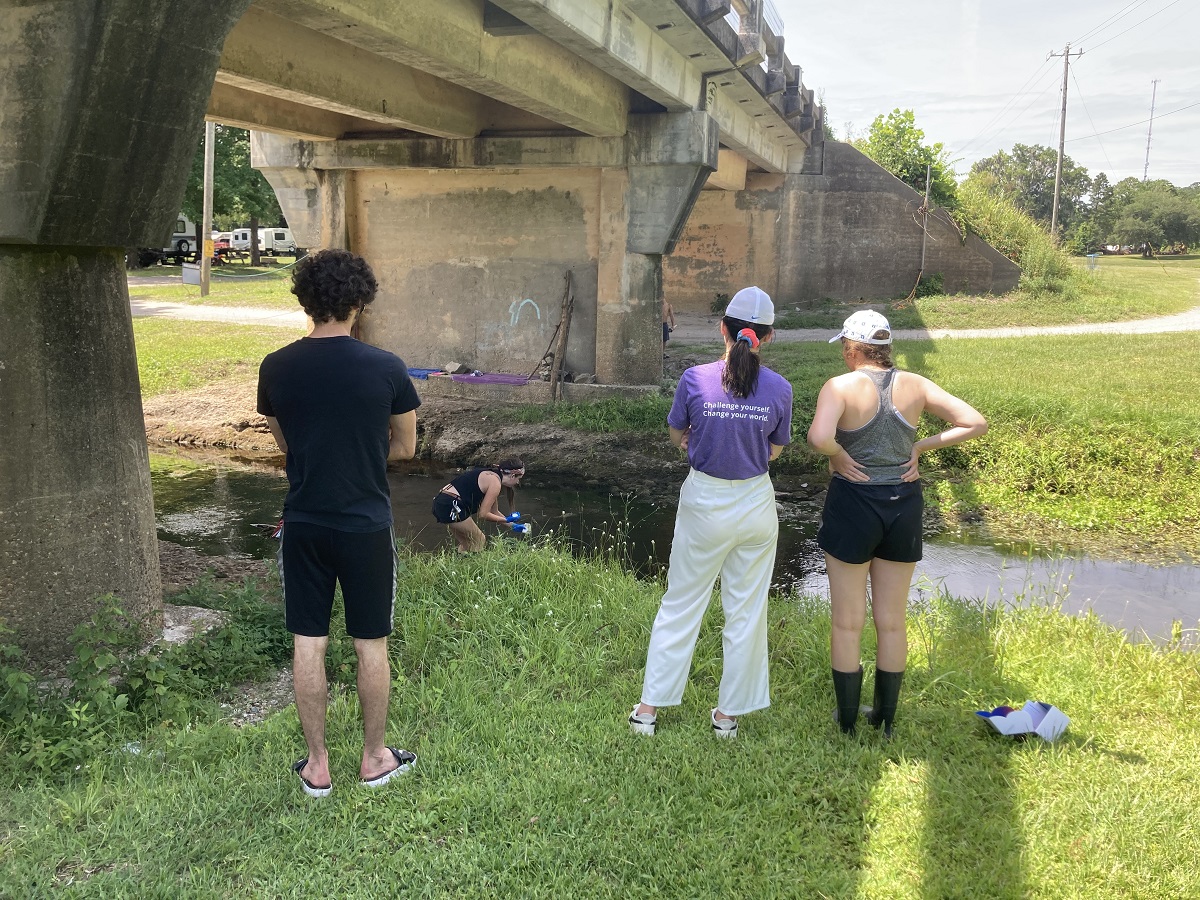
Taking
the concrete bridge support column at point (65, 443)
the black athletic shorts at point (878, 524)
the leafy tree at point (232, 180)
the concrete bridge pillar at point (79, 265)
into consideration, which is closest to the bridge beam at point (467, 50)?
the concrete bridge pillar at point (79, 265)

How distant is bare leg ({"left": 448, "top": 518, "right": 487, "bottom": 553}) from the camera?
Answer: 24.6 feet

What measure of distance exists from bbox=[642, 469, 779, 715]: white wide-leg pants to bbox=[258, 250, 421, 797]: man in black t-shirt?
1234mm

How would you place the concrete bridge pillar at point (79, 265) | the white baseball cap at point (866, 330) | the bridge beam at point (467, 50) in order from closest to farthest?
the concrete bridge pillar at point (79, 265)
the white baseball cap at point (866, 330)
the bridge beam at point (467, 50)

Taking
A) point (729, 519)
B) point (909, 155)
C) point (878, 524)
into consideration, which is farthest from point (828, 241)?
point (729, 519)

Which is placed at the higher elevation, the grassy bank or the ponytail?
the ponytail

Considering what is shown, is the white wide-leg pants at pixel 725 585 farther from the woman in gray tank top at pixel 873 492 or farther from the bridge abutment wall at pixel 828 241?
the bridge abutment wall at pixel 828 241

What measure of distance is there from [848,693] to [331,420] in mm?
2500

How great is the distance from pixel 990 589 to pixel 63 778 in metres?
6.62

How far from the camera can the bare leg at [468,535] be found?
7.48m

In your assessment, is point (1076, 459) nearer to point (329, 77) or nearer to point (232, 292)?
point (329, 77)

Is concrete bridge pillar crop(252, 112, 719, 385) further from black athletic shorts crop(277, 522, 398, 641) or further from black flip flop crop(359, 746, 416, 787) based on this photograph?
black athletic shorts crop(277, 522, 398, 641)

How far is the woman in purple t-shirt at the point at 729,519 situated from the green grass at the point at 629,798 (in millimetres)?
253

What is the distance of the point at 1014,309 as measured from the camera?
21.8 m

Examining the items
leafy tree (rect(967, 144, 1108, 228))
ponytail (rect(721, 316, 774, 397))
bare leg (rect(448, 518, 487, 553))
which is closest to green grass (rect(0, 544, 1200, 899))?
ponytail (rect(721, 316, 774, 397))
